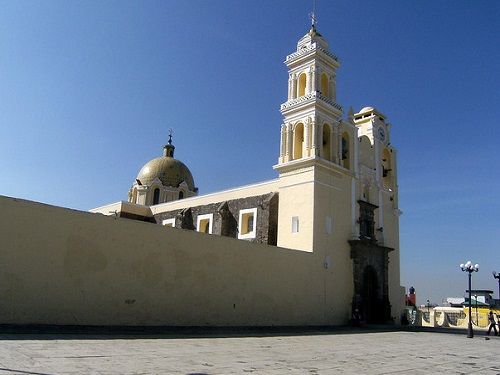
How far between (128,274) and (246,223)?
11857 mm

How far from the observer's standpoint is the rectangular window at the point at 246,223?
24.8 metres

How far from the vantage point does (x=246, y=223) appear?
83.1ft

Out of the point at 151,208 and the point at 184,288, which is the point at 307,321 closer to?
the point at 184,288

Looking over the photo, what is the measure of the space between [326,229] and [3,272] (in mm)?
14570

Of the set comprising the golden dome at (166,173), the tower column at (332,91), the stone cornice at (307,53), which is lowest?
the golden dome at (166,173)

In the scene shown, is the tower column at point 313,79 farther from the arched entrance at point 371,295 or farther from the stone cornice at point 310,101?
the arched entrance at point 371,295

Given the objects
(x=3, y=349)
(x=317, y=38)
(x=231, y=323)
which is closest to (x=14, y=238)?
(x=3, y=349)

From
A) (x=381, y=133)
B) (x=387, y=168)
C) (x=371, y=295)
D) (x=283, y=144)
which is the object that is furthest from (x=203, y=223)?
(x=381, y=133)

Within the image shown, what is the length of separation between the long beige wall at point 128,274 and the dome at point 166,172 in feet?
67.9

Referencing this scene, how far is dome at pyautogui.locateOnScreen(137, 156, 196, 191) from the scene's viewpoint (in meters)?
38.4

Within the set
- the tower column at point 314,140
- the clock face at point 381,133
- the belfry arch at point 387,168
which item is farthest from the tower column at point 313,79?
the belfry arch at point 387,168

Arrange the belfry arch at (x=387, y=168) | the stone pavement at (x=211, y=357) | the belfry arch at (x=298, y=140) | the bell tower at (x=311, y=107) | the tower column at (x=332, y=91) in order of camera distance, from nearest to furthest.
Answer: the stone pavement at (x=211, y=357)
the bell tower at (x=311, y=107)
the belfry arch at (x=298, y=140)
the tower column at (x=332, y=91)
the belfry arch at (x=387, y=168)

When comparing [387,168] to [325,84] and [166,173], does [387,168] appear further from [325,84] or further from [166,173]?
[166,173]

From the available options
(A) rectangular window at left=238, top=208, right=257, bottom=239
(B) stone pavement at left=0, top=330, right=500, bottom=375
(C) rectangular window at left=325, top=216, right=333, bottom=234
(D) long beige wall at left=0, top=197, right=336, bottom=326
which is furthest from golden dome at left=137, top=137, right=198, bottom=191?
(B) stone pavement at left=0, top=330, right=500, bottom=375
